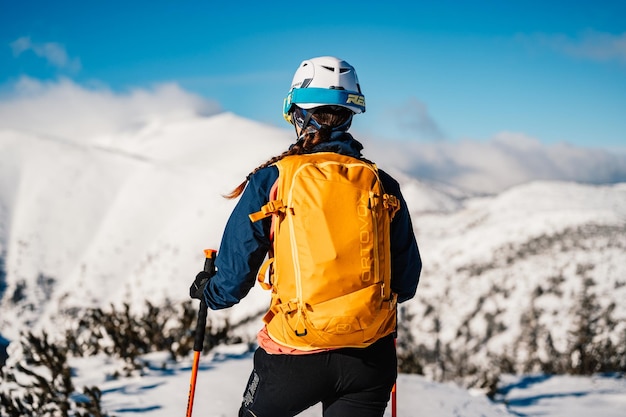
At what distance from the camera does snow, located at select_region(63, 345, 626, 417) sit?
484 cm

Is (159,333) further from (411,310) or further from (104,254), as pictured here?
(104,254)

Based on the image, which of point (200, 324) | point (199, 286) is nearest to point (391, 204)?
point (199, 286)

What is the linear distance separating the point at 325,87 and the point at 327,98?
9 centimetres

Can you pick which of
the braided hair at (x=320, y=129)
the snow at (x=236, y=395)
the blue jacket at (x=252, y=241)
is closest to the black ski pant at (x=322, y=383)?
the blue jacket at (x=252, y=241)

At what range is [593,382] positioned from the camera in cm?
A: 821

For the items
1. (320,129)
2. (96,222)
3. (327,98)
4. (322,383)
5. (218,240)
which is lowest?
(322,383)

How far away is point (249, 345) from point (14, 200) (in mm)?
70292

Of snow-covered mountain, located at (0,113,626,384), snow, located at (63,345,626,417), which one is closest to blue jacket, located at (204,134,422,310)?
snow, located at (63,345,626,417)

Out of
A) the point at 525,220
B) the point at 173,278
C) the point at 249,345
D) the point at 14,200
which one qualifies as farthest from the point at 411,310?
the point at 14,200

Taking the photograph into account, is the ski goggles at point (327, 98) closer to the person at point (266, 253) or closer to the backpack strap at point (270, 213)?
the person at point (266, 253)

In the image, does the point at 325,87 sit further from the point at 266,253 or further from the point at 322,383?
the point at 322,383

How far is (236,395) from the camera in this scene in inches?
198

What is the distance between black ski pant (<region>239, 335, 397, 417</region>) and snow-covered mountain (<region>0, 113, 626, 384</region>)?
37.9ft

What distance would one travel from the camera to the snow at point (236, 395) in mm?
4844
